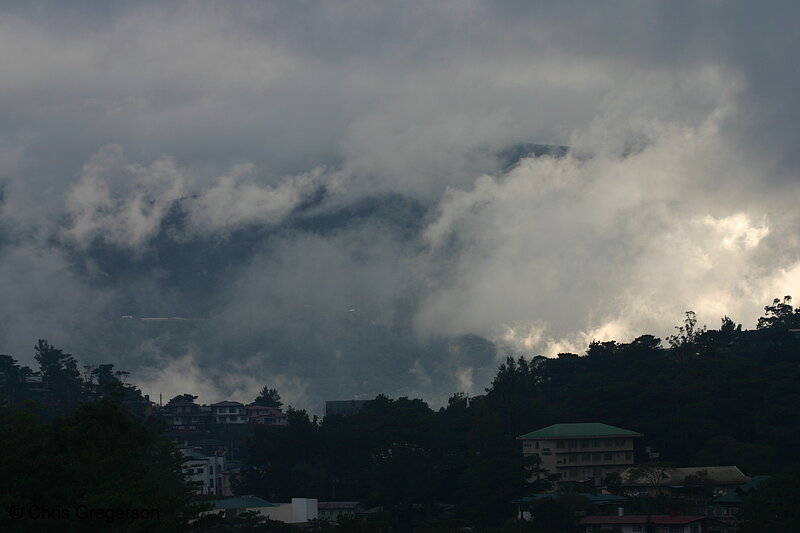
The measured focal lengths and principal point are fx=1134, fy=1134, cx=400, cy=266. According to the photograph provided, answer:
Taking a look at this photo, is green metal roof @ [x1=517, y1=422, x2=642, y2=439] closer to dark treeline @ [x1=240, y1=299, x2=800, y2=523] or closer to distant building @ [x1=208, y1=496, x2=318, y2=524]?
dark treeline @ [x1=240, y1=299, x2=800, y2=523]

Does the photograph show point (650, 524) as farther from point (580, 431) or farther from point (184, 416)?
point (184, 416)

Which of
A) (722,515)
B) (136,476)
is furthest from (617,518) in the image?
(136,476)

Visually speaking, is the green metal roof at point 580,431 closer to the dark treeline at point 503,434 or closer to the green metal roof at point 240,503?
the dark treeline at point 503,434

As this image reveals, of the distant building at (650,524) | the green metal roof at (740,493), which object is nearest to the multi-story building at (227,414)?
the green metal roof at (740,493)

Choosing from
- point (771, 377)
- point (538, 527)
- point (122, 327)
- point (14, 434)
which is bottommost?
point (538, 527)

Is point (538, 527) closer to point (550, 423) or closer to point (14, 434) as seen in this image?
point (550, 423)

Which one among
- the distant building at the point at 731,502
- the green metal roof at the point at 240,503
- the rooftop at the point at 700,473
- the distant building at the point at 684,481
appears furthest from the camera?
the rooftop at the point at 700,473

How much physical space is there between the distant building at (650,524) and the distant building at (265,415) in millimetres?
84157

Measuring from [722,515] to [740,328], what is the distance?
56.4m

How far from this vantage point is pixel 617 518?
2879 inches

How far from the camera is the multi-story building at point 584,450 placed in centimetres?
9481

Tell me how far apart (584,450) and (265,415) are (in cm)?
6895

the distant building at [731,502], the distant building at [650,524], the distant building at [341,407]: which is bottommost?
the distant building at [650,524]

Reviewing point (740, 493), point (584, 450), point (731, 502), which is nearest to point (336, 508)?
point (584, 450)
